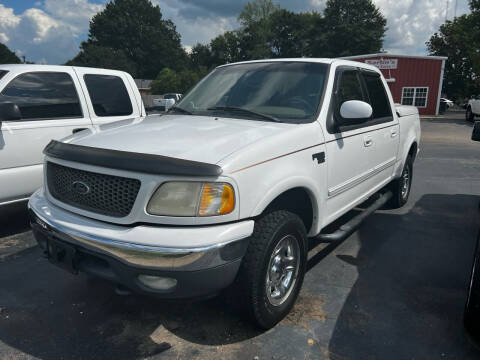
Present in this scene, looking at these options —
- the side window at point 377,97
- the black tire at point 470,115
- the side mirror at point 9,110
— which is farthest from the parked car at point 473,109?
the side mirror at point 9,110

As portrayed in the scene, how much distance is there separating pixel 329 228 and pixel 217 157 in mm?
2823

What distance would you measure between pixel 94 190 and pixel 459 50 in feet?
150

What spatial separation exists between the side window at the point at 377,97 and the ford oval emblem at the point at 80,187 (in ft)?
9.56

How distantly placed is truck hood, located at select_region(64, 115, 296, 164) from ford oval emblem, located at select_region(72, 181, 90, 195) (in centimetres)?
25

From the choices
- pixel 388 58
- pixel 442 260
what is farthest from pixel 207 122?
pixel 388 58

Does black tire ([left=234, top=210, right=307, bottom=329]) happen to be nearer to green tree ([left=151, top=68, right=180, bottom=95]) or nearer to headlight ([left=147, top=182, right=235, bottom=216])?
headlight ([left=147, top=182, right=235, bottom=216])

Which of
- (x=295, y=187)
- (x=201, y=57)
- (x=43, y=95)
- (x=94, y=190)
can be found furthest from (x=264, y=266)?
(x=201, y=57)

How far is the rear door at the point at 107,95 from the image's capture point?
4.93m

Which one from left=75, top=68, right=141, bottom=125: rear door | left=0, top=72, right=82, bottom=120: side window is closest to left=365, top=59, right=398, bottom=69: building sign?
left=75, top=68, right=141, bottom=125: rear door

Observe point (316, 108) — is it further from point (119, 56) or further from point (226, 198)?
point (119, 56)

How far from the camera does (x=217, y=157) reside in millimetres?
2133

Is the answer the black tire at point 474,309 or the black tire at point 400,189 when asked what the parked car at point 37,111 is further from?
the black tire at point 474,309

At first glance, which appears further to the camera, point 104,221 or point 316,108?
point 316,108

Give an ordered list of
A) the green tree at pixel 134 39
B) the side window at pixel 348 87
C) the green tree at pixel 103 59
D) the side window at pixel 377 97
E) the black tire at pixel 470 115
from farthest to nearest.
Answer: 1. the green tree at pixel 134 39
2. the green tree at pixel 103 59
3. the black tire at pixel 470 115
4. the side window at pixel 377 97
5. the side window at pixel 348 87
